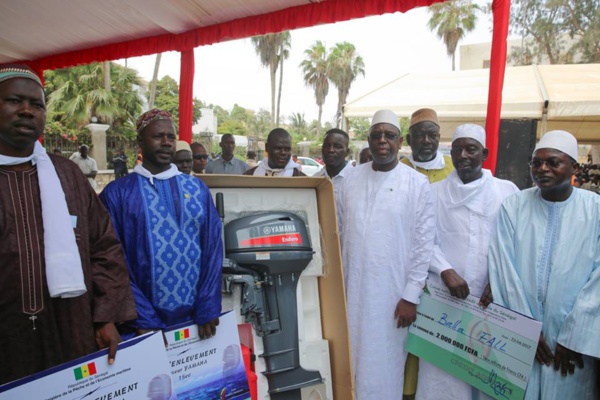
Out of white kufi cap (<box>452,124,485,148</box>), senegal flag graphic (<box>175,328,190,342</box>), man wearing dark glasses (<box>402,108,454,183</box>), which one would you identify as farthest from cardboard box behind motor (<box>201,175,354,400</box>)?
man wearing dark glasses (<box>402,108,454,183</box>)

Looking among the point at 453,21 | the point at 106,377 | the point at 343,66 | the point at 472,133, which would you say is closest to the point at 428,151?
the point at 472,133

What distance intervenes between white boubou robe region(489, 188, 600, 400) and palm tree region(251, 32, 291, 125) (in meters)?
23.7

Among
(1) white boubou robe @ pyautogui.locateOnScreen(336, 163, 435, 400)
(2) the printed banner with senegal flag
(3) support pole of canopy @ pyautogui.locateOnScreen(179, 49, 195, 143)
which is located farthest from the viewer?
(3) support pole of canopy @ pyautogui.locateOnScreen(179, 49, 195, 143)

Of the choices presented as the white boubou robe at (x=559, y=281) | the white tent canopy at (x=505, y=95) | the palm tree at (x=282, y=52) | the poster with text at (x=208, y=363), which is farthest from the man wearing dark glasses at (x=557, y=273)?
the palm tree at (x=282, y=52)

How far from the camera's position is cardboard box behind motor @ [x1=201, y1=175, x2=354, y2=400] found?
206 centimetres

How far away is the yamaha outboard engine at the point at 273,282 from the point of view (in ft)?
6.41

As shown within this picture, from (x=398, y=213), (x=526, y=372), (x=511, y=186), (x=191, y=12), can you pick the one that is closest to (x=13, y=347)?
(x=398, y=213)

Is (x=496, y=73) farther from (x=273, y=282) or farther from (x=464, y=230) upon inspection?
(x=273, y=282)

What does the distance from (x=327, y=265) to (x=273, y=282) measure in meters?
0.33

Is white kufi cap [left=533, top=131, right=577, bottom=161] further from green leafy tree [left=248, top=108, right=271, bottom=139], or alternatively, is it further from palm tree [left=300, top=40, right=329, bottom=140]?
green leafy tree [left=248, top=108, right=271, bottom=139]

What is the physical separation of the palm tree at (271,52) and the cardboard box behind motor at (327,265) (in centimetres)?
2331

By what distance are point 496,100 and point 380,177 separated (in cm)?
168

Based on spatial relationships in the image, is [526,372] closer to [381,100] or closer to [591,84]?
[381,100]

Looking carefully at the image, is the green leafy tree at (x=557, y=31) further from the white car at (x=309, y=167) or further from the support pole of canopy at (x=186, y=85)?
the support pole of canopy at (x=186, y=85)
